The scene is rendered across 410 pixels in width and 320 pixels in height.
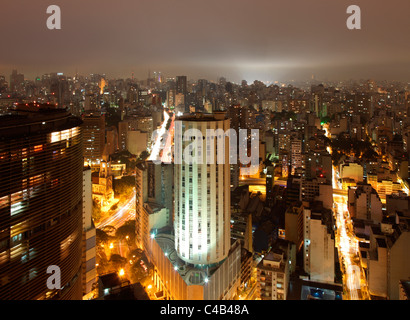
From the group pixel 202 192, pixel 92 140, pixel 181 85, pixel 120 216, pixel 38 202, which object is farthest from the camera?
pixel 181 85

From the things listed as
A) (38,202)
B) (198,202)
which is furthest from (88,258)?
(38,202)

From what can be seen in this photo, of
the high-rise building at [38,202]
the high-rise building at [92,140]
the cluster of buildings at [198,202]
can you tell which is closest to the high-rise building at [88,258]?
the cluster of buildings at [198,202]

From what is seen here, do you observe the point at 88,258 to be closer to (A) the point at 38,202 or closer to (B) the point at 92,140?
(A) the point at 38,202

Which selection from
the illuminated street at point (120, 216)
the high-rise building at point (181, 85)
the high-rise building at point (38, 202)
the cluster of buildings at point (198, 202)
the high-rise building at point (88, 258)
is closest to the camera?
the high-rise building at point (38, 202)

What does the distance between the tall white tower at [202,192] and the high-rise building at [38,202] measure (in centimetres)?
124

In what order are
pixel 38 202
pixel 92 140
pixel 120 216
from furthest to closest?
pixel 92 140 < pixel 120 216 < pixel 38 202

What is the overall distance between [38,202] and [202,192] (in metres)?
1.78

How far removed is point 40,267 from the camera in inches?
88.7

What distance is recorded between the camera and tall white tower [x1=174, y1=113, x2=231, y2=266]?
11.7 ft

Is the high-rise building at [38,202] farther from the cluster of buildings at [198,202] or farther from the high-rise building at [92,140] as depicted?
the high-rise building at [92,140]

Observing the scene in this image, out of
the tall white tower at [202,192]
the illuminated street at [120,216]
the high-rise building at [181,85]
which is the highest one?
the high-rise building at [181,85]

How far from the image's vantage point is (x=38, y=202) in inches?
87.8

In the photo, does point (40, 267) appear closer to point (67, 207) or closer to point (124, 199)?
point (67, 207)

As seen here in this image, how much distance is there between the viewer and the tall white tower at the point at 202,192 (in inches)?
140
